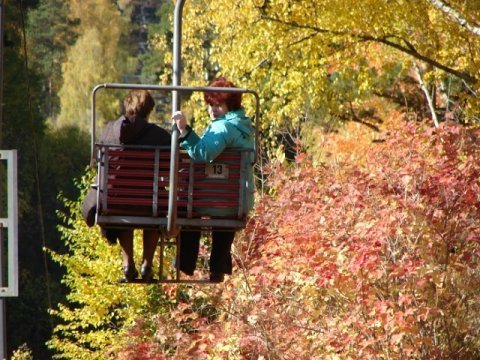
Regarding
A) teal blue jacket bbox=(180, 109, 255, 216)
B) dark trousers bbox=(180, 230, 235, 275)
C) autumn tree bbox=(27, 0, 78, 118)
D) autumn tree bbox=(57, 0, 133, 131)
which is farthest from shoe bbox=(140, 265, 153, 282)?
autumn tree bbox=(27, 0, 78, 118)

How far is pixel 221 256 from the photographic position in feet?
33.3

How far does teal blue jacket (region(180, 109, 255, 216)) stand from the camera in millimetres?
9188

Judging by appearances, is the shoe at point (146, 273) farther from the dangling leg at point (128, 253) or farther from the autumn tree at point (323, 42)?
the autumn tree at point (323, 42)

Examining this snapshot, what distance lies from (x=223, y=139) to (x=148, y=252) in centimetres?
131

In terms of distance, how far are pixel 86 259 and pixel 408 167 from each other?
11.6 meters

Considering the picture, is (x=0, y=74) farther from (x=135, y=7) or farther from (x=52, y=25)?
(x=135, y=7)

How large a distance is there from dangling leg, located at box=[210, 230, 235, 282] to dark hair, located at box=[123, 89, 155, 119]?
119cm

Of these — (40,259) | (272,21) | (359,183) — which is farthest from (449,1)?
(40,259)

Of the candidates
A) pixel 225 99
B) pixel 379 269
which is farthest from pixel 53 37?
pixel 225 99

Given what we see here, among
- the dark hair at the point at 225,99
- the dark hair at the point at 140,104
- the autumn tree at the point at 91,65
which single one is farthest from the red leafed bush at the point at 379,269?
the autumn tree at the point at 91,65

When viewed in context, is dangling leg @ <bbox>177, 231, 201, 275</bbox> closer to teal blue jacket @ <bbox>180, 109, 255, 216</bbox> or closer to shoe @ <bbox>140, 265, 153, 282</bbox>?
shoe @ <bbox>140, 265, 153, 282</bbox>

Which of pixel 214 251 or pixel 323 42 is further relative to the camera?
pixel 323 42

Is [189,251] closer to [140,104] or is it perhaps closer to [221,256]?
[221,256]

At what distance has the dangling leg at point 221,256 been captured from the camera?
1013 cm
